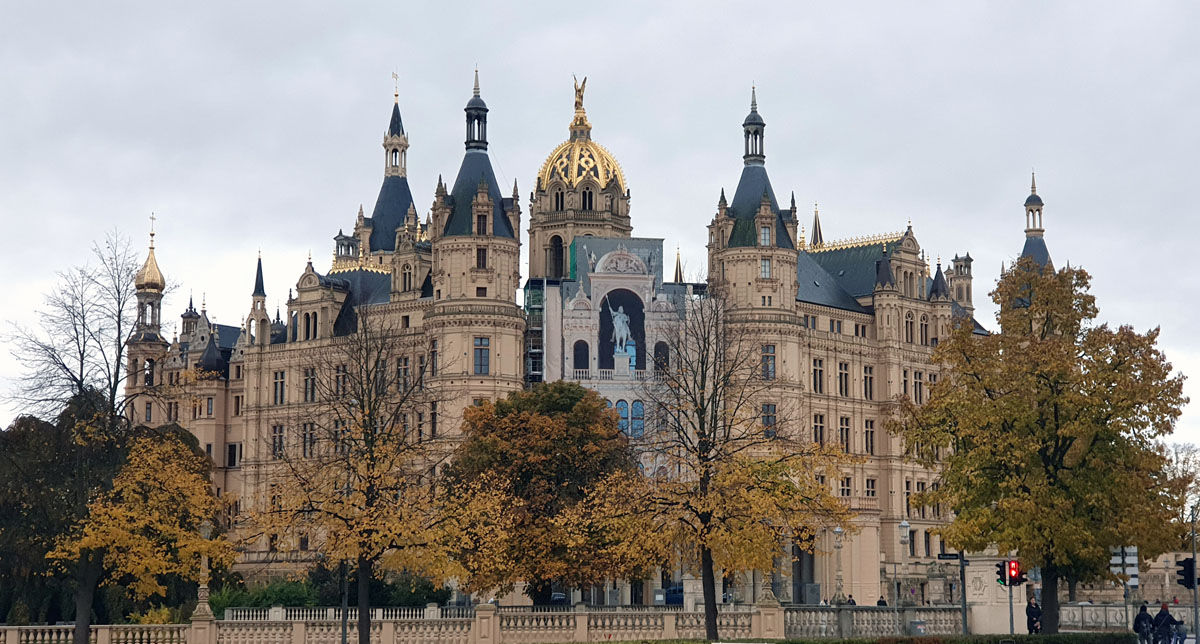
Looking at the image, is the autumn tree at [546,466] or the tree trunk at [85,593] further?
the autumn tree at [546,466]

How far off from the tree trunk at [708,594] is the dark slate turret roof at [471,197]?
1864 inches

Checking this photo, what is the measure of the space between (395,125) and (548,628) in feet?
252

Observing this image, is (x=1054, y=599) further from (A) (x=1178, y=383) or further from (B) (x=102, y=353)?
(B) (x=102, y=353)

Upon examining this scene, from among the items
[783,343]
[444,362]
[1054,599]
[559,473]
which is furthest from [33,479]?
[783,343]

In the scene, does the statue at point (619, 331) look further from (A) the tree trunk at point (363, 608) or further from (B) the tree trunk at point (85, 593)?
(A) the tree trunk at point (363, 608)

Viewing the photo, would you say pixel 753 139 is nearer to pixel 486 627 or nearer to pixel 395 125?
pixel 395 125

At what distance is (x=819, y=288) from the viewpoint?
101500mm

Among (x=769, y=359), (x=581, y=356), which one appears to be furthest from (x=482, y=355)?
(x=769, y=359)

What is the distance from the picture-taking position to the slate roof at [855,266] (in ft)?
340

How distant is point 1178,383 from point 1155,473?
2.40m

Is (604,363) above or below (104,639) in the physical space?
above

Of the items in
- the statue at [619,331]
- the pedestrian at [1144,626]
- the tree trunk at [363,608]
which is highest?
the statue at [619,331]

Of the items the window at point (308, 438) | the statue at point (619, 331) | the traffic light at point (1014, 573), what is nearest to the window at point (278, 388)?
the window at point (308, 438)

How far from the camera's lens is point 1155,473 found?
45562 millimetres
